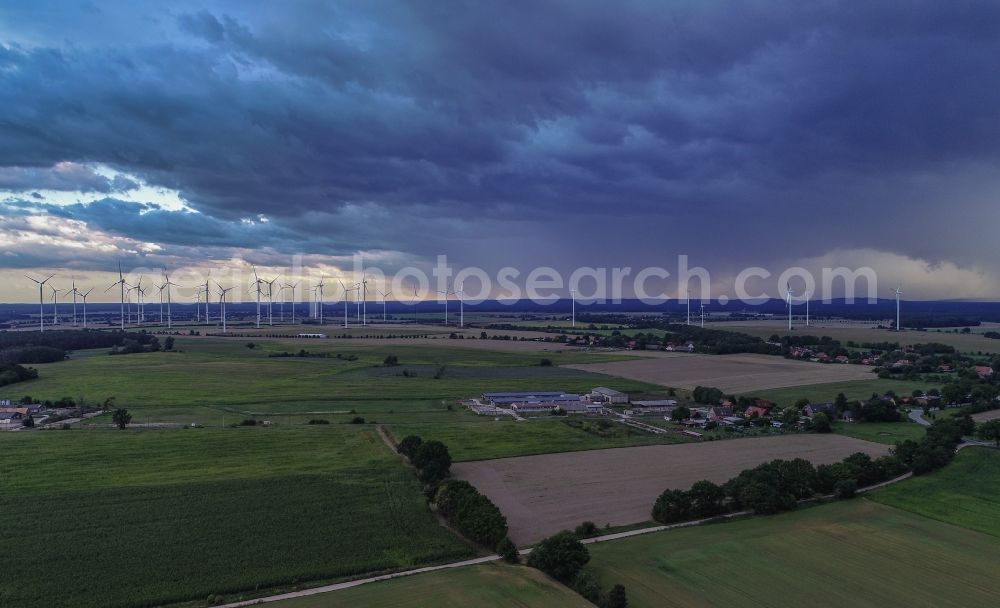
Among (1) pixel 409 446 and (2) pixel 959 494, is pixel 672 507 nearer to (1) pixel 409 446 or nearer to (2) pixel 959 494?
(2) pixel 959 494

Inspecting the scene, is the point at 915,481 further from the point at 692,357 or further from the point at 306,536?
the point at 692,357

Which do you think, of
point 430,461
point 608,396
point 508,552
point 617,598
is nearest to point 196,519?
point 430,461

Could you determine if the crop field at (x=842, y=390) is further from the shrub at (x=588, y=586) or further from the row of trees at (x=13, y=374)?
the row of trees at (x=13, y=374)

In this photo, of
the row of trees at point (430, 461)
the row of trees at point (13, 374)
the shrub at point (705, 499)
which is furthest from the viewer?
the row of trees at point (13, 374)

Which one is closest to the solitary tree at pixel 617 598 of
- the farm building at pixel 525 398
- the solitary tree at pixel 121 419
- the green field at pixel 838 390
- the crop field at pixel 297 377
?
the farm building at pixel 525 398

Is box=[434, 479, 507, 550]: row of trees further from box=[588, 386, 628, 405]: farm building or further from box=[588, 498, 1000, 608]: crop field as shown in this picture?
box=[588, 386, 628, 405]: farm building
